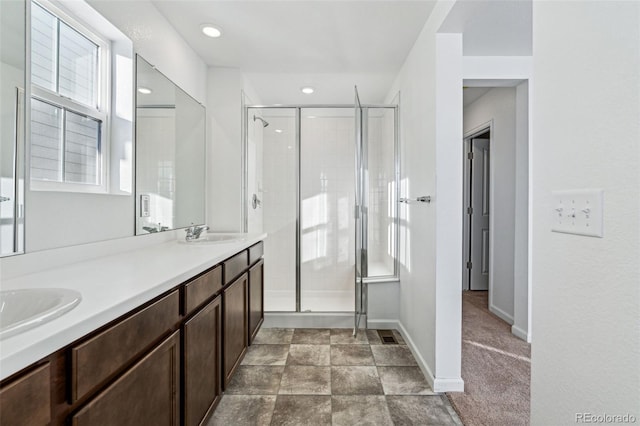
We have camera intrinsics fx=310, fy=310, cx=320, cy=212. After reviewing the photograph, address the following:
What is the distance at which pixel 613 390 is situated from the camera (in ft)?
2.29

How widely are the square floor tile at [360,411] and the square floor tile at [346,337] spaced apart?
0.80 m

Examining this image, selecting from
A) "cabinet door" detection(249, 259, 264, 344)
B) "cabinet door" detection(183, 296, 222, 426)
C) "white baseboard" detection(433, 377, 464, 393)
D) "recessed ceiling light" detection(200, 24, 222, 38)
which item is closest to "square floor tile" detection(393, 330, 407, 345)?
"white baseboard" detection(433, 377, 464, 393)

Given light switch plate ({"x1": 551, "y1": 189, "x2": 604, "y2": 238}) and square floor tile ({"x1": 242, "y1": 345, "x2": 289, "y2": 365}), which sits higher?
light switch plate ({"x1": 551, "y1": 189, "x2": 604, "y2": 238})

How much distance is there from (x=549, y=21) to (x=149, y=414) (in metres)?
1.74

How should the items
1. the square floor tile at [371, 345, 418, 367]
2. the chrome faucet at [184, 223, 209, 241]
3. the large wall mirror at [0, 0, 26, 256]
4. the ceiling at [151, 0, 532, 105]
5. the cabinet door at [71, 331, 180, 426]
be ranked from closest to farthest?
the cabinet door at [71, 331, 180, 426] < the large wall mirror at [0, 0, 26, 256] < the ceiling at [151, 0, 532, 105] < the chrome faucet at [184, 223, 209, 241] < the square floor tile at [371, 345, 418, 367]

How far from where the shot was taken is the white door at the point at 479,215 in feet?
13.7

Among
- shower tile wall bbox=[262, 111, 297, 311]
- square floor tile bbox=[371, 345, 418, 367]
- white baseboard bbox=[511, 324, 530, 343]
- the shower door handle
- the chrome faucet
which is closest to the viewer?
the chrome faucet

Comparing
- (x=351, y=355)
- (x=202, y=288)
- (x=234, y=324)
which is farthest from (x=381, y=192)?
(x=202, y=288)

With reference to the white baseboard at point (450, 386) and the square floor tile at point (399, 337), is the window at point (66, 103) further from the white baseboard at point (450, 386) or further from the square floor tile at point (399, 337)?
the square floor tile at point (399, 337)

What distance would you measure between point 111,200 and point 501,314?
348 cm

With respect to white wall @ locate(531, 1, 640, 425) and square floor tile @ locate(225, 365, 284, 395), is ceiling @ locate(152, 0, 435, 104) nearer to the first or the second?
white wall @ locate(531, 1, 640, 425)

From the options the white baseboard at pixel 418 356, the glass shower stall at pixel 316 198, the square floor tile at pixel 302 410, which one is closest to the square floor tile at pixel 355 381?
the square floor tile at pixel 302 410

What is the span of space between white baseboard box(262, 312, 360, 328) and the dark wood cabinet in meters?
2.50

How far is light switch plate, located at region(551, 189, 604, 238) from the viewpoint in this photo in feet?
2.40
